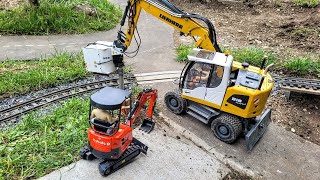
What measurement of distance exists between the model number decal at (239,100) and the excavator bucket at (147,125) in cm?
194

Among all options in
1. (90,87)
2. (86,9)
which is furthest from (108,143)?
(86,9)

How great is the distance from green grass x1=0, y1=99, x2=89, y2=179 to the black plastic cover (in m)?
1.56

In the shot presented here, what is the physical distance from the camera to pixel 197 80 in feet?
28.0

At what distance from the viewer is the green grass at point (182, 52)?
12.6 m


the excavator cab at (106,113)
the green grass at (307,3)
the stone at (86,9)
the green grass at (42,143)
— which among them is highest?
the green grass at (307,3)

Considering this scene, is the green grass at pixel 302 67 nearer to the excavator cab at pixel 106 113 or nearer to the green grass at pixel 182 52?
the green grass at pixel 182 52

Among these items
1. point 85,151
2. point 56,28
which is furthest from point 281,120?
point 56,28

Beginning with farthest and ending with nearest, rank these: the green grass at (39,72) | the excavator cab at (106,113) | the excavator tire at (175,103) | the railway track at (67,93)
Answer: the green grass at (39,72) < the railway track at (67,93) < the excavator tire at (175,103) < the excavator cab at (106,113)

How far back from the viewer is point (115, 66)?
9.23 metres

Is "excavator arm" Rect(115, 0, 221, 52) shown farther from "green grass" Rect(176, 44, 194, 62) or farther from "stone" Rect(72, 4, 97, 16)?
"stone" Rect(72, 4, 97, 16)

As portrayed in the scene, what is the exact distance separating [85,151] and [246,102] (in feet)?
11.9

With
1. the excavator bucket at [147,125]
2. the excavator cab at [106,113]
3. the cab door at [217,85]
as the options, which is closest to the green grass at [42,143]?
the excavator cab at [106,113]

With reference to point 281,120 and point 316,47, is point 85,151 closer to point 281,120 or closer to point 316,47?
point 281,120

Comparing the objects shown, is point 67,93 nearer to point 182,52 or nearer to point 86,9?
point 182,52
